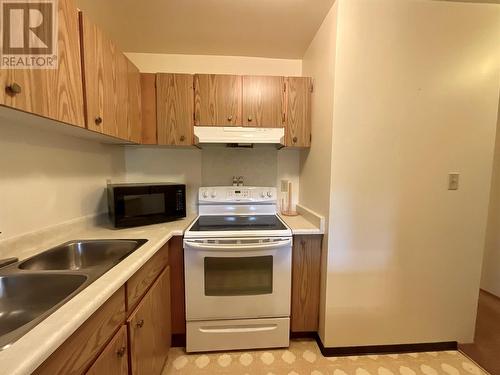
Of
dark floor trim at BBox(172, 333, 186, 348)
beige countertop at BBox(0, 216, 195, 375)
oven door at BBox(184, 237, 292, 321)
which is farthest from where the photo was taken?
dark floor trim at BBox(172, 333, 186, 348)

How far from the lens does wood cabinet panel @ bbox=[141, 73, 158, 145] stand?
1724 millimetres

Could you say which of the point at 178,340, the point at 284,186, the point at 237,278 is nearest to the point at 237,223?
the point at 237,278

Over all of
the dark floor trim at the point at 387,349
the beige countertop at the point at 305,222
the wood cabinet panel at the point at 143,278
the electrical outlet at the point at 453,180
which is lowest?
the dark floor trim at the point at 387,349

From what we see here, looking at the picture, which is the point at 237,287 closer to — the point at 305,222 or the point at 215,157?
the point at 305,222

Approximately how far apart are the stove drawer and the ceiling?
2.16 meters

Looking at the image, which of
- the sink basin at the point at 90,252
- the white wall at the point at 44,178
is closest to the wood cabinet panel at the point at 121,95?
the white wall at the point at 44,178

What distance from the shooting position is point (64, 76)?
3.10 ft

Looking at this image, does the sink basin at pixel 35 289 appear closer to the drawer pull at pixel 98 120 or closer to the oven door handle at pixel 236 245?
the oven door handle at pixel 236 245

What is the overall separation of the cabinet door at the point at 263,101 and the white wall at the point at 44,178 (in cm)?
123

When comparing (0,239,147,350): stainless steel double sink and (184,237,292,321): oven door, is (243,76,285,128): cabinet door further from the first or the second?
(0,239,147,350): stainless steel double sink

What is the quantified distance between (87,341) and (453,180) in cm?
212

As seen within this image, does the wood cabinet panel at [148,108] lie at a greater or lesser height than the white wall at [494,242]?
greater

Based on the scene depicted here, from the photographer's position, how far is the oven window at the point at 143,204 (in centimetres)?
151
